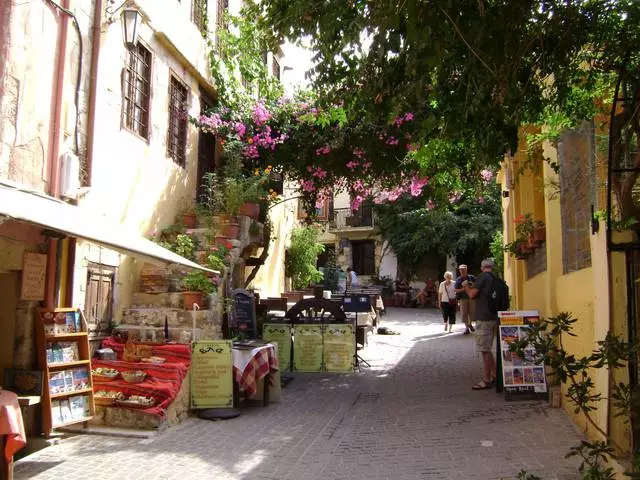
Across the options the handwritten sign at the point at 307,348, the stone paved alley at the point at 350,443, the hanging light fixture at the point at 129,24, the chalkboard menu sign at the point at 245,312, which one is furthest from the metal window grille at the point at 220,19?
the stone paved alley at the point at 350,443

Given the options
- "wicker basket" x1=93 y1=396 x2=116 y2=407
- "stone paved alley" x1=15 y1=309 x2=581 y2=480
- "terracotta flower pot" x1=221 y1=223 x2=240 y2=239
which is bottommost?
"stone paved alley" x1=15 y1=309 x2=581 y2=480

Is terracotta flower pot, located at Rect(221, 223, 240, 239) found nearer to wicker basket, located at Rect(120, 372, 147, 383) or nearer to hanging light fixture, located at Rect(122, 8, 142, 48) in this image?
hanging light fixture, located at Rect(122, 8, 142, 48)

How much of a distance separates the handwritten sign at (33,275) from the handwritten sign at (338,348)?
542 cm

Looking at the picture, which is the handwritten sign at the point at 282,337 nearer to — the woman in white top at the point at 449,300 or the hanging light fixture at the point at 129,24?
the hanging light fixture at the point at 129,24

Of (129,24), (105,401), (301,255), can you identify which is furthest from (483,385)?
(301,255)

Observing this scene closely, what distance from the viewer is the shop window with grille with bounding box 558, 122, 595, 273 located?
608 cm

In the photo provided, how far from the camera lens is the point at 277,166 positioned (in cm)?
1210

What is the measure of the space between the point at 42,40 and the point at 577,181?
19.3 feet

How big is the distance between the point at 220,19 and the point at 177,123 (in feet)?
10.8

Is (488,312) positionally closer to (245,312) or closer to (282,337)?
(282,337)

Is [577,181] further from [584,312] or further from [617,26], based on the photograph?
[617,26]

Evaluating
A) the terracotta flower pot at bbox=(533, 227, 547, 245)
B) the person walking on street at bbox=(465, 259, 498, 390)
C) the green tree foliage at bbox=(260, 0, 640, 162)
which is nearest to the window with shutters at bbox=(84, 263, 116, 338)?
the green tree foliage at bbox=(260, 0, 640, 162)

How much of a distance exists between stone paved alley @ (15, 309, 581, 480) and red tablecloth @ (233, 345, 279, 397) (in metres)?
0.37

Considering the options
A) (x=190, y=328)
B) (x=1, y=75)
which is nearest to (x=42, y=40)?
(x=1, y=75)
